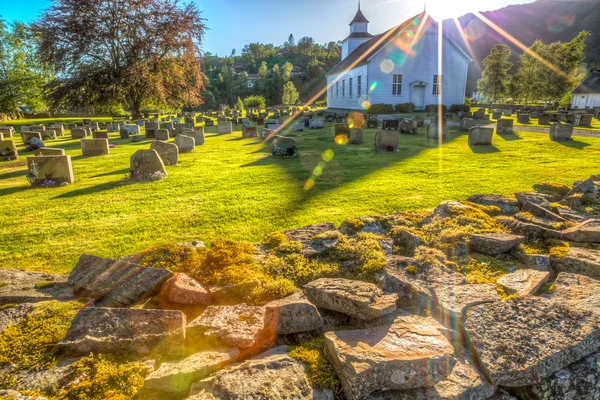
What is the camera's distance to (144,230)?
18.4 ft

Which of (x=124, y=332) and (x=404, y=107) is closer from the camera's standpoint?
(x=124, y=332)

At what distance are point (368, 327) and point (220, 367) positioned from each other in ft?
3.30

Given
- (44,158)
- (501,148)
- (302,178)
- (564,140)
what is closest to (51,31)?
(44,158)

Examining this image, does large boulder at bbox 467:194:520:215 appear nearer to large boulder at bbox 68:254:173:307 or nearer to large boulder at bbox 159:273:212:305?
large boulder at bbox 159:273:212:305

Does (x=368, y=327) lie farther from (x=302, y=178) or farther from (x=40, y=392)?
(x=302, y=178)

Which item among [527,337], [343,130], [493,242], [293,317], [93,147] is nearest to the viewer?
[527,337]

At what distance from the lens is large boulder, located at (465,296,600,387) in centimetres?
192

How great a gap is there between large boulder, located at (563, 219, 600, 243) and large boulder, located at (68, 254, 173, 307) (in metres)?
4.15

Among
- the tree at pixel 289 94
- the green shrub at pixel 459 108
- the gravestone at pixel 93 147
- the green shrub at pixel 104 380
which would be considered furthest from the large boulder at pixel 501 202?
the tree at pixel 289 94

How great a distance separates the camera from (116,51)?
117 ft

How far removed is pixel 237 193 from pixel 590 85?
64.2 m

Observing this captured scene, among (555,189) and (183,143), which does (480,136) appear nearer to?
(555,189)

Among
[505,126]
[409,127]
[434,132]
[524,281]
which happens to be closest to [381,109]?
[409,127]

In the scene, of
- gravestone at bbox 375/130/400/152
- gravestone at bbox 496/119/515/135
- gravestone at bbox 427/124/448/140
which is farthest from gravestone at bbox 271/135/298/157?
gravestone at bbox 496/119/515/135
